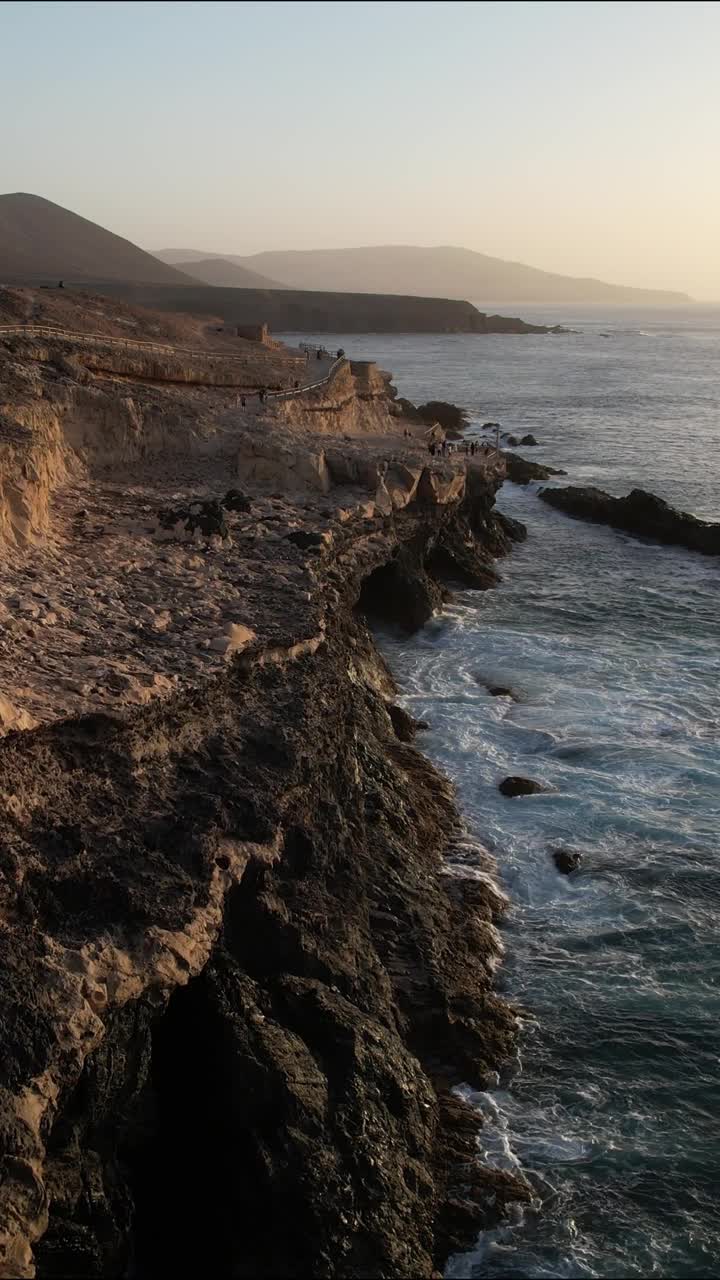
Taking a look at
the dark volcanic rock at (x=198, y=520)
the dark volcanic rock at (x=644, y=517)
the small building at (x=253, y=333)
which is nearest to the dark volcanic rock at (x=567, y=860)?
the dark volcanic rock at (x=198, y=520)

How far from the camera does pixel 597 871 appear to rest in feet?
55.9

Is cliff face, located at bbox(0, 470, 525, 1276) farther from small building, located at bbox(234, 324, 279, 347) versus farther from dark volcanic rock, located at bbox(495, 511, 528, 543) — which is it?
small building, located at bbox(234, 324, 279, 347)

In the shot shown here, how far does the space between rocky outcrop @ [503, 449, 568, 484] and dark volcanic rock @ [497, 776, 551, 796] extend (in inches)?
1158

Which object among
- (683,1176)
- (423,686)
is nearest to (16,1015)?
(683,1176)

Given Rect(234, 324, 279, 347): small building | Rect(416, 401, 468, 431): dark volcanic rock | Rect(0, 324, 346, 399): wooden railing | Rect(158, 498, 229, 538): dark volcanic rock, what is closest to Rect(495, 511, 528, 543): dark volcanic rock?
Rect(0, 324, 346, 399): wooden railing

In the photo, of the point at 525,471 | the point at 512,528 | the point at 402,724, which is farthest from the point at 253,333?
the point at 402,724

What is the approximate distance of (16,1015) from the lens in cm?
889

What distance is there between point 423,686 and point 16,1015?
624 inches

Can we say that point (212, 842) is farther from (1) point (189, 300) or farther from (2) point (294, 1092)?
(1) point (189, 300)

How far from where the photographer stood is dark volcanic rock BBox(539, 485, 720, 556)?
36.8 meters

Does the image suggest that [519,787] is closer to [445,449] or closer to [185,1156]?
[185,1156]

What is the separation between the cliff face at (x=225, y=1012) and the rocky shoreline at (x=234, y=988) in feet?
0.08

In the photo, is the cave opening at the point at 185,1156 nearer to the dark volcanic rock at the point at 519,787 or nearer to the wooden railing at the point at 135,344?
the dark volcanic rock at the point at 519,787

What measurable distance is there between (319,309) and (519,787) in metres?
127
